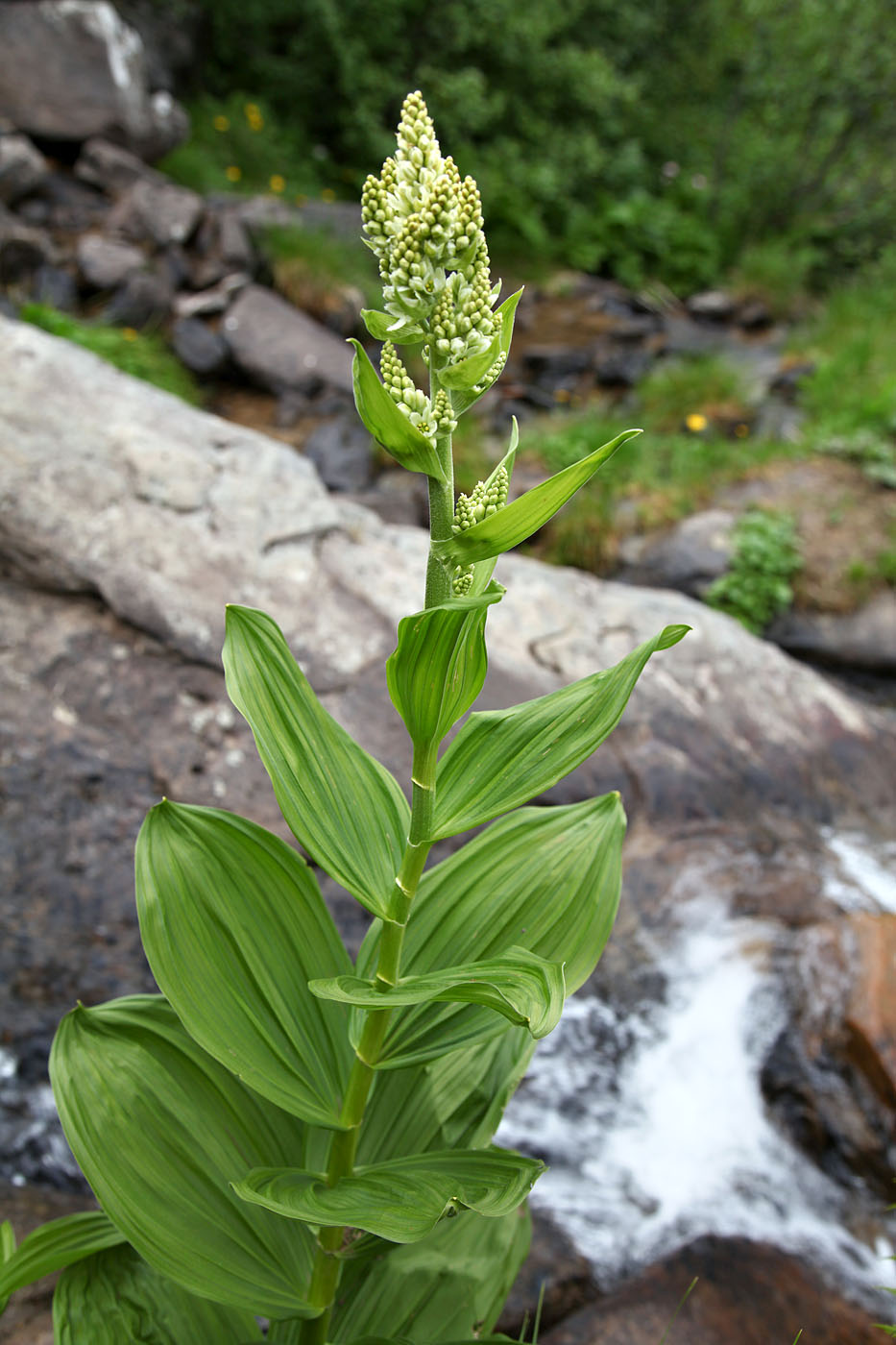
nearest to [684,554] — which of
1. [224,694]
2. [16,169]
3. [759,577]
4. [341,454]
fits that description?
[759,577]

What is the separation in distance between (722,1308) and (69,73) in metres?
10.9

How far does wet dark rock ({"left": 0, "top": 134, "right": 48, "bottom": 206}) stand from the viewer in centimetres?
802

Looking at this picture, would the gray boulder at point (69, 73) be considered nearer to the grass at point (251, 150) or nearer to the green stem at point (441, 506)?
the grass at point (251, 150)

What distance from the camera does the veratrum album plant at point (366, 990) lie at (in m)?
1.37

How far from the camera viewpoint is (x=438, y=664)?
1410 mm

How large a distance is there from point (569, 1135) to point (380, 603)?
2.29 metres

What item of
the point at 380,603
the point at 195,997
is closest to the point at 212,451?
the point at 380,603

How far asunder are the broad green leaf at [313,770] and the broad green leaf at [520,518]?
0.43 metres

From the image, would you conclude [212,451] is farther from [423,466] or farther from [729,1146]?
[729,1146]

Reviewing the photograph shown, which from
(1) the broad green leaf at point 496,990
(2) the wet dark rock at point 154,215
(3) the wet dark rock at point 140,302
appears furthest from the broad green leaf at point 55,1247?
(2) the wet dark rock at point 154,215

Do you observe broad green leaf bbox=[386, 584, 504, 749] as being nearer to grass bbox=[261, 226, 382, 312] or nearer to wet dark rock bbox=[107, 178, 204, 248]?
grass bbox=[261, 226, 382, 312]

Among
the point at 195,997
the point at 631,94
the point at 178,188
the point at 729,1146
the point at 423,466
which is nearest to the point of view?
the point at 423,466

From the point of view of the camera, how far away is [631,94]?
38.7 ft

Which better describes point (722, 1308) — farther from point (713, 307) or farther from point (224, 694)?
point (713, 307)
